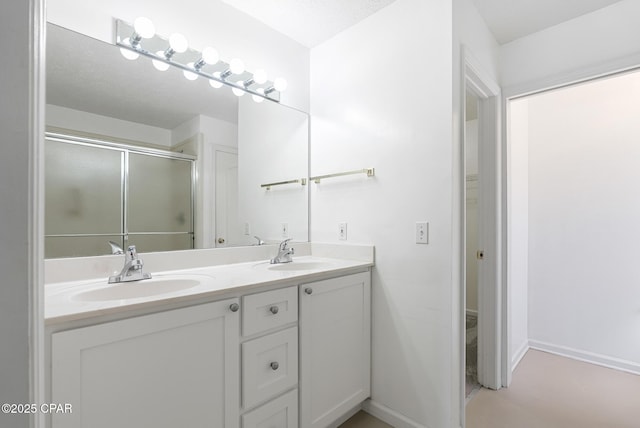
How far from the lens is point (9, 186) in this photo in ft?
1.44

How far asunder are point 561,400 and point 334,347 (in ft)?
5.12

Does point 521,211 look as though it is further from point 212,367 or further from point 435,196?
point 212,367

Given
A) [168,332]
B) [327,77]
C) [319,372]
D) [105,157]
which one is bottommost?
[319,372]

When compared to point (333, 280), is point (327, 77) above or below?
above

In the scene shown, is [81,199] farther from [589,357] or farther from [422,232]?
[589,357]

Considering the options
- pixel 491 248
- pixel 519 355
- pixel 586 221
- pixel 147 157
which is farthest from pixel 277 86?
pixel 519 355

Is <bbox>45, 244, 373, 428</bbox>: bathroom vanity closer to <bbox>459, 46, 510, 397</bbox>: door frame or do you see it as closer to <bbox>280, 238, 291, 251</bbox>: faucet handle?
<bbox>280, 238, 291, 251</bbox>: faucet handle

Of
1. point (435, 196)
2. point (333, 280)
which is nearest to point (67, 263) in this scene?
point (333, 280)

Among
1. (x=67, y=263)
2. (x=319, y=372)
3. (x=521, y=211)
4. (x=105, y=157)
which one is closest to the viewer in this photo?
(x=67, y=263)

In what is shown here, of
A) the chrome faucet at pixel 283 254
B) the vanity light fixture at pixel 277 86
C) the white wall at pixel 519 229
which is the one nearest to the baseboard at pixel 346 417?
the chrome faucet at pixel 283 254

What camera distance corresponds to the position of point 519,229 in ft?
8.22

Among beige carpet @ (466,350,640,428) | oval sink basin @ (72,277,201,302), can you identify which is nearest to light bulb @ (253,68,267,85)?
oval sink basin @ (72,277,201,302)

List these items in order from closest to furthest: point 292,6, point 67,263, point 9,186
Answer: point 9,186 → point 67,263 → point 292,6

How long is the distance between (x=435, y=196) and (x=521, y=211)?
1.54m
